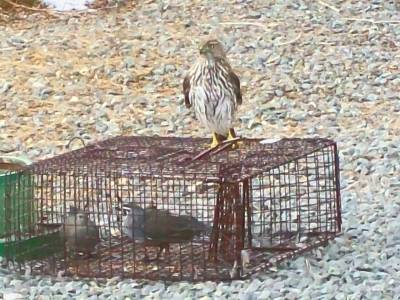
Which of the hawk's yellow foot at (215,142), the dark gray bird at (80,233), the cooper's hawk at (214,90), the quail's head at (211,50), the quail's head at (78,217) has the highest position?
the quail's head at (211,50)

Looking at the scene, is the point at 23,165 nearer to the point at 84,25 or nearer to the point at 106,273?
the point at 106,273

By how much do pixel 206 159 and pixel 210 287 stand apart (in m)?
0.80

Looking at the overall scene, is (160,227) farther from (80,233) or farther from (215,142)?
(215,142)

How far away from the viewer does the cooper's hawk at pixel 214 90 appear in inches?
297

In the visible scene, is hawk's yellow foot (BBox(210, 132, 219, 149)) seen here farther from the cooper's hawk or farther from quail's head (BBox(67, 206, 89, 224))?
quail's head (BBox(67, 206, 89, 224))

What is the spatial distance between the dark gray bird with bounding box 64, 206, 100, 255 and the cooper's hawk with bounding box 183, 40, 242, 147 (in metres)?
1.23

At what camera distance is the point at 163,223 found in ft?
20.9

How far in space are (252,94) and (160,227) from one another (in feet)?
16.7

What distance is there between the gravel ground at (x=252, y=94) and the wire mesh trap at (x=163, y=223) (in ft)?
0.57

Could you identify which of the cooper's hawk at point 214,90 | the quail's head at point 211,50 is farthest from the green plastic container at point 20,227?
the quail's head at point 211,50

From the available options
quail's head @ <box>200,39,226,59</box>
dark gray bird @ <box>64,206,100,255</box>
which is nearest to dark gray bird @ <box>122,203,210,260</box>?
dark gray bird @ <box>64,206,100,255</box>

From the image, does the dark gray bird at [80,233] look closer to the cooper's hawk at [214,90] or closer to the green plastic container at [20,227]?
the green plastic container at [20,227]

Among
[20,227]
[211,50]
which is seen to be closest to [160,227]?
[20,227]

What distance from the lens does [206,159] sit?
6508 mm
